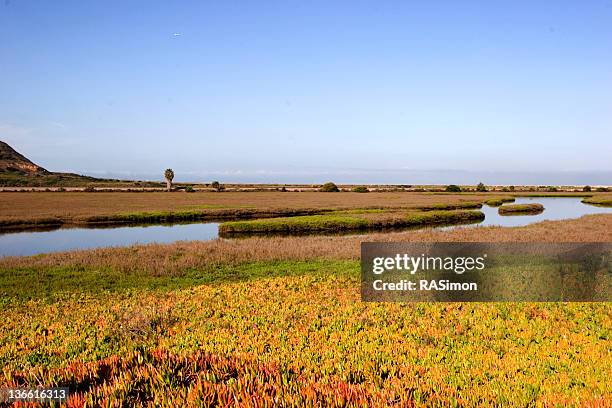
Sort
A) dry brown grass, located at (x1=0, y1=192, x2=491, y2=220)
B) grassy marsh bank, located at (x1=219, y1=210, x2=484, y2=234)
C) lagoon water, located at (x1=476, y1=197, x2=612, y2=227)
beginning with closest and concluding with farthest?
grassy marsh bank, located at (x1=219, y1=210, x2=484, y2=234)
lagoon water, located at (x1=476, y1=197, x2=612, y2=227)
dry brown grass, located at (x1=0, y1=192, x2=491, y2=220)

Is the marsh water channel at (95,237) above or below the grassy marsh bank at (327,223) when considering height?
below

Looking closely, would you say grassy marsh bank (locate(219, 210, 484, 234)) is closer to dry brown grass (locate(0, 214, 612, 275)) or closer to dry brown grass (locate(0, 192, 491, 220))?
dry brown grass (locate(0, 214, 612, 275))

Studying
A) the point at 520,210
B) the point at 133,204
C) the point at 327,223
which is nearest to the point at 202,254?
the point at 327,223

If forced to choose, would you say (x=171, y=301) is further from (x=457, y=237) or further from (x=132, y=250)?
(x=457, y=237)

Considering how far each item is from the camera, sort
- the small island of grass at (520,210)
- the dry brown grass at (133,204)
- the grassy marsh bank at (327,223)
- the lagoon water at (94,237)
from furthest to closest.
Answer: the small island of grass at (520,210)
the dry brown grass at (133,204)
the grassy marsh bank at (327,223)
the lagoon water at (94,237)

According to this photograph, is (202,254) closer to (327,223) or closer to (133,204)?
(327,223)

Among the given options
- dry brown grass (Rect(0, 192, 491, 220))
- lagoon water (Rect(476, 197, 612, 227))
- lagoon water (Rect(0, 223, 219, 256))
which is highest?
dry brown grass (Rect(0, 192, 491, 220))

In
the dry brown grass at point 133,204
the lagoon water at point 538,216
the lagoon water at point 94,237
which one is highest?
the dry brown grass at point 133,204

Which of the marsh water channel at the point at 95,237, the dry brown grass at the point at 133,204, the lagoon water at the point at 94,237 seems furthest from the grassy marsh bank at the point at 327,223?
the dry brown grass at the point at 133,204

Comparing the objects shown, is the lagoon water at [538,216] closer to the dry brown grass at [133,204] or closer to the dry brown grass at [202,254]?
the dry brown grass at [133,204]

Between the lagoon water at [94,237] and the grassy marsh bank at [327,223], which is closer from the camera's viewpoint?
the lagoon water at [94,237]

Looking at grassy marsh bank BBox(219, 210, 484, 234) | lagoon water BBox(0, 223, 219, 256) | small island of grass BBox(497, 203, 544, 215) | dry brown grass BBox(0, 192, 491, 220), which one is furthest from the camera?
small island of grass BBox(497, 203, 544, 215)

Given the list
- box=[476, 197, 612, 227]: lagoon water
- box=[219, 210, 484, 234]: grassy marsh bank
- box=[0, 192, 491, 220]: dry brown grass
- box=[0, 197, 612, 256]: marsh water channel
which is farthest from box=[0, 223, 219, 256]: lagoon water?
box=[476, 197, 612, 227]: lagoon water

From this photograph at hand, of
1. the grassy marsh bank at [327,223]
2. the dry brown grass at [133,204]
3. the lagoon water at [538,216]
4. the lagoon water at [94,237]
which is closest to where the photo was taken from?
the lagoon water at [94,237]
